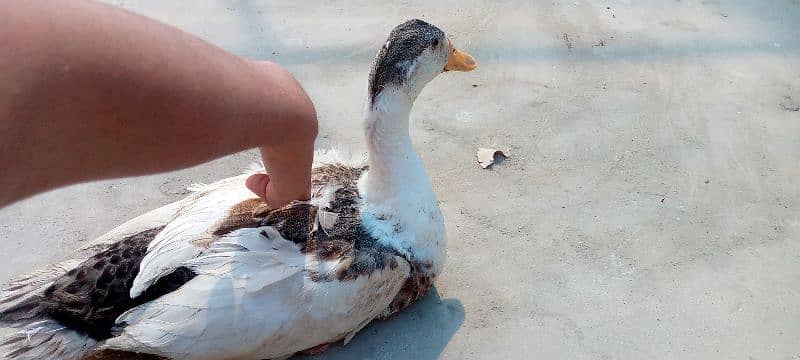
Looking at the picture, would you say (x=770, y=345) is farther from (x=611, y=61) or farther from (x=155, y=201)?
(x=155, y=201)

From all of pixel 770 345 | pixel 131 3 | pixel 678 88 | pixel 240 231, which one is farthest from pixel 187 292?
pixel 678 88

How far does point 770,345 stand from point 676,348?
358mm

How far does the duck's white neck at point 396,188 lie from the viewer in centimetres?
A: 230

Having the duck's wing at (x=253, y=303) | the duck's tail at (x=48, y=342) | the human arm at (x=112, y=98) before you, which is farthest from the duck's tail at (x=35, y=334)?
the human arm at (x=112, y=98)

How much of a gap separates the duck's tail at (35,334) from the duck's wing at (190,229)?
233mm

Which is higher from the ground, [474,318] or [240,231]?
[240,231]

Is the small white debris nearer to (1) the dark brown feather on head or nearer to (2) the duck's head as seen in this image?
(2) the duck's head

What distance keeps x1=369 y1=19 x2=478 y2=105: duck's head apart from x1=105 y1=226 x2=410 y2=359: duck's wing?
23.3 inches

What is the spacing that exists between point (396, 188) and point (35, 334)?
1.24 meters

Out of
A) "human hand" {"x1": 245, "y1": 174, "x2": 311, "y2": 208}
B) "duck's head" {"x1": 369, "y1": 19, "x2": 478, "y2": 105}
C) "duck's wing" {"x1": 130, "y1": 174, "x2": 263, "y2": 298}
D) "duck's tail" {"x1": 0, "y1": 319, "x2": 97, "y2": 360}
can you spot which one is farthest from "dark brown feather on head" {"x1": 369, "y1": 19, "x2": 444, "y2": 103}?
"duck's tail" {"x1": 0, "y1": 319, "x2": 97, "y2": 360}

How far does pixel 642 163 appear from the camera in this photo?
3236mm

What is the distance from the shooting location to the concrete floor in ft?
8.48

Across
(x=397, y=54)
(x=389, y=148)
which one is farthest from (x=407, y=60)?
(x=389, y=148)

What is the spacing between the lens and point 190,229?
221 cm
